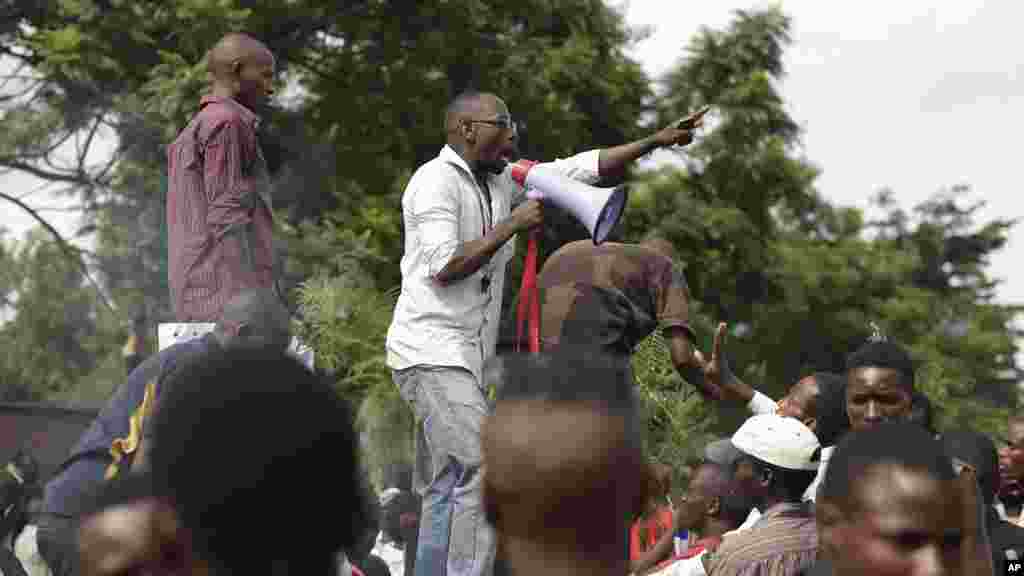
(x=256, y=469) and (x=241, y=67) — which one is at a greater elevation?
(x=241, y=67)

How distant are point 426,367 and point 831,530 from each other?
9.16ft

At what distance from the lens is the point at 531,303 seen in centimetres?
638

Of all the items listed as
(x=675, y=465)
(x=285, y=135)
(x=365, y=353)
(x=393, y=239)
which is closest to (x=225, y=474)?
(x=675, y=465)

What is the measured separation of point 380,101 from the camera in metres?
20.5

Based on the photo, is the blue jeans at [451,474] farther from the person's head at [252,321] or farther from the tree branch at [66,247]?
the tree branch at [66,247]

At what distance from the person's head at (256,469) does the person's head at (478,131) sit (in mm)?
3974

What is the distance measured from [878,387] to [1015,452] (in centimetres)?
225

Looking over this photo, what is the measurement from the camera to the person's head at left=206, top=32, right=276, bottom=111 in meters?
6.08

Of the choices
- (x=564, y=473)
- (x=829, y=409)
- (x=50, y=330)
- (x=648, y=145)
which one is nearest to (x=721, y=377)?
(x=829, y=409)

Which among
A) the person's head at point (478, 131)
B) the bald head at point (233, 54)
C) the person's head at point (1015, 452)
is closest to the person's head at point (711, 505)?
the person's head at point (1015, 452)

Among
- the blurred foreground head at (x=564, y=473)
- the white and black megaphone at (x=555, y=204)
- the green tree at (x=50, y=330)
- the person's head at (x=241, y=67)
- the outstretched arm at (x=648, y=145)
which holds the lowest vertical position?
the green tree at (x=50, y=330)

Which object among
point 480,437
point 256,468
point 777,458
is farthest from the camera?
point 777,458

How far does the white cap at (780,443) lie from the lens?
17.9ft

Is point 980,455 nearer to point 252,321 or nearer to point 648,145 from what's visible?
point 648,145
